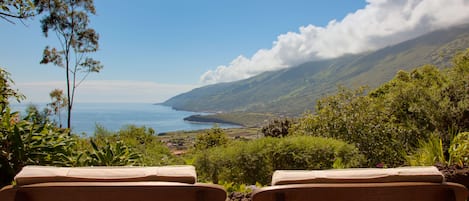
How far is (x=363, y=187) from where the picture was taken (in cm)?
132

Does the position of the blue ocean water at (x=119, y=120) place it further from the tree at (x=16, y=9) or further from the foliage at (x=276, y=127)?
the foliage at (x=276, y=127)

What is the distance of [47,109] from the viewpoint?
14.1 m

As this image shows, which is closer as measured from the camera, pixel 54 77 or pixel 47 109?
pixel 47 109

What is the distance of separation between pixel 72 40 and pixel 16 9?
1192cm

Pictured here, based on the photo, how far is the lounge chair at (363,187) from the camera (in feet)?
4.33

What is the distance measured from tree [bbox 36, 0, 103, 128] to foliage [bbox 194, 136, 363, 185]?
11317mm

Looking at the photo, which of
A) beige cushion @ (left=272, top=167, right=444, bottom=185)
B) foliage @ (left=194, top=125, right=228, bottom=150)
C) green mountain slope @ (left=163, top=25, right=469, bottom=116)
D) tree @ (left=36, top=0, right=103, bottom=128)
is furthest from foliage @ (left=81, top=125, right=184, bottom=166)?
green mountain slope @ (left=163, top=25, right=469, bottom=116)

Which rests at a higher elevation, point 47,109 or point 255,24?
point 255,24

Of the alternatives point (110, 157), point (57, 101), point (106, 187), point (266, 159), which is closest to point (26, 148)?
point (110, 157)

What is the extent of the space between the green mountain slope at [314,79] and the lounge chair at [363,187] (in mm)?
56936

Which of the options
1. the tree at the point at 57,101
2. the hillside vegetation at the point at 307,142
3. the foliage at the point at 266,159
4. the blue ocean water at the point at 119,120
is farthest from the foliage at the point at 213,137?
the tree at the point at 57,101

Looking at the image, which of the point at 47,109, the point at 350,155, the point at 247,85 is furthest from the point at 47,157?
the point at 247,85

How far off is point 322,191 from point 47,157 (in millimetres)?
2718

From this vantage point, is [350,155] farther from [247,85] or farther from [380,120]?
[247,85]
